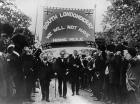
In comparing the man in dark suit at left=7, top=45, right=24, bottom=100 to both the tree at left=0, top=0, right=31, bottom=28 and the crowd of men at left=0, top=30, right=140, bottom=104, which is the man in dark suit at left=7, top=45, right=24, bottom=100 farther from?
the tree at left=0, top=0, right=31, bottom=28

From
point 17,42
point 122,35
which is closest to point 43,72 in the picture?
point 17,42

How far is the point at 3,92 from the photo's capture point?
936 centimetres

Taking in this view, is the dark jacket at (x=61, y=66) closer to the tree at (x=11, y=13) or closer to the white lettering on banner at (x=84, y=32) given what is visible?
the tree at (x=11, y=13)

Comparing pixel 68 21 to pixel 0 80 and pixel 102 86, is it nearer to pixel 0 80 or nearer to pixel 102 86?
pixel 102 86

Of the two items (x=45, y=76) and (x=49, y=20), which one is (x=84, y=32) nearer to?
(x=49, y=20)

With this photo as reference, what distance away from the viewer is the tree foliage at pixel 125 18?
29472 millimetres

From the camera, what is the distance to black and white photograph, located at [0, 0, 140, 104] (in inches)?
398

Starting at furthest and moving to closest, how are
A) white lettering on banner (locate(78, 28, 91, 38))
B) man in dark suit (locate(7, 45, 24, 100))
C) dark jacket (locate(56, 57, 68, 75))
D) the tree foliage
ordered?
white lettering on banner (locate(78, 28, 91, 38)) < the tree foliage < dark jacket (locate(56, 57, 68, 75)) < man in dark suit (locate(7, 45, 24, 100))

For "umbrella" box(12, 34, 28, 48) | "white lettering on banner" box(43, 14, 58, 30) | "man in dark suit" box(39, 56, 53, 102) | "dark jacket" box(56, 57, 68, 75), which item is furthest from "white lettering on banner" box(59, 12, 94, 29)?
"umbrella" box(12, 34, 28, 48)

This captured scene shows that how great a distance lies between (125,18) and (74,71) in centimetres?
Answer: 1272

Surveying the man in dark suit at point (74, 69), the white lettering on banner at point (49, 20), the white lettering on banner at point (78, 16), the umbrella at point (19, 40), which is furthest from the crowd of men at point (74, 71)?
the white lettering on banner at point (49, 20)

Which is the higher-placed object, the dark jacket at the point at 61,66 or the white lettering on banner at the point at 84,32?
the white lettering on banner at the point at 84,32

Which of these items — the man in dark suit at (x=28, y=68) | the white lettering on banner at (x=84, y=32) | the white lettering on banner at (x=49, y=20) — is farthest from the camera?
the white lettering on banner at (x=49, y=20)

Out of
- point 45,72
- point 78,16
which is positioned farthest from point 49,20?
point 45,72
